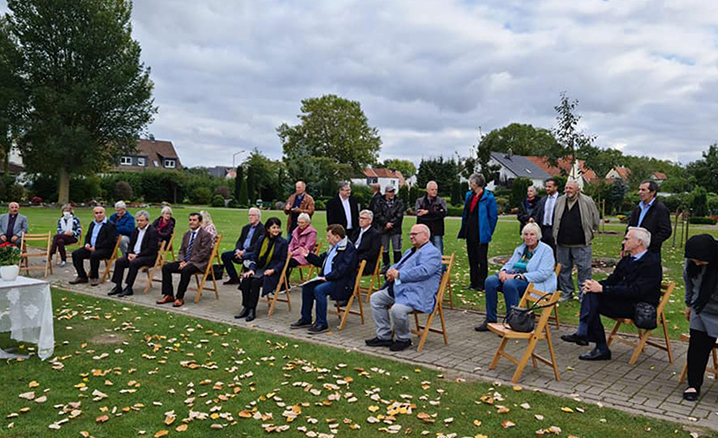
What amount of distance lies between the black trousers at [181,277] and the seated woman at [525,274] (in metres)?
4.62

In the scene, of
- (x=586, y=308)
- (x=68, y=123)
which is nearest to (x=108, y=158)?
(x=68, y=123)

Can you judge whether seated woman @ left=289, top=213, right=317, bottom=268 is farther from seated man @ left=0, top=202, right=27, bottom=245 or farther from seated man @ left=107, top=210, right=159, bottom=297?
seated man @ left=0, top=202, right=27, bottom=245

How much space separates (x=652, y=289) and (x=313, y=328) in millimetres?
3972

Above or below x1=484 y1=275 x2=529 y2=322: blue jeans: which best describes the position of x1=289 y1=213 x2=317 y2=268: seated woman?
above

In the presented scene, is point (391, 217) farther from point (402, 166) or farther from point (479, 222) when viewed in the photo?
point (402, 166)

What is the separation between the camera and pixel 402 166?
14275 centimetres

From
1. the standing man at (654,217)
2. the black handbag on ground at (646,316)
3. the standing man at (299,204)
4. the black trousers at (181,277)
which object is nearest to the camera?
the black handbag on ground at (646,316)

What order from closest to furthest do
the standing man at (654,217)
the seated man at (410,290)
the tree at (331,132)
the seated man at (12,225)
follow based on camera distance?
the seated man at (410,290) → the standing man at (654,217) → the seated man at (12,225) → the tree at (331,132)

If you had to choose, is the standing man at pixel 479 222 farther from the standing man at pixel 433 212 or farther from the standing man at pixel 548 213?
the standing man at pixel 548 213

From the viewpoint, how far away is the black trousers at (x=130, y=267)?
9.61 meters

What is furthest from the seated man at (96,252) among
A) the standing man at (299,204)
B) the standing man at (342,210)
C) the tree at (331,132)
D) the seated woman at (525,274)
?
the tree at (331,132)

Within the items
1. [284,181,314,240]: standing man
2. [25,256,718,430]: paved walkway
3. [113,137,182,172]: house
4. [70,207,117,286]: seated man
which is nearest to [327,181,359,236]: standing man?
[284,181,314,240]: standing man

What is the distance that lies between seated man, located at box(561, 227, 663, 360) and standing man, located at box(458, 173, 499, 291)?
3428 millimetres

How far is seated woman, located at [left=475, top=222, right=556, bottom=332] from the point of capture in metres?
6.49
